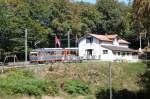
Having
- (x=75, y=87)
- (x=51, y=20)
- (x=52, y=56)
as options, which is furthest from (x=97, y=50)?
(x=75, y=87)

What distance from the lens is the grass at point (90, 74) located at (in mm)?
46188

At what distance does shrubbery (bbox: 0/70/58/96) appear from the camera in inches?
1542

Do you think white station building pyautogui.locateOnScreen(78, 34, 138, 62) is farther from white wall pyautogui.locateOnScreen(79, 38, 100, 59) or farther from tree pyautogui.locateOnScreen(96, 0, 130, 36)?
tree pyautogui.locateOnScreen(96, 0, 130, 36)

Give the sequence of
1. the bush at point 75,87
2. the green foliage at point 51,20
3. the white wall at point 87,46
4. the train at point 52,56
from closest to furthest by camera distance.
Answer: the bush at point 75,87 < the train at point 52,56 < the green foliage at point 51,20 < the white wall at point 87,46

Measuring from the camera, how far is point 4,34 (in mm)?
64438

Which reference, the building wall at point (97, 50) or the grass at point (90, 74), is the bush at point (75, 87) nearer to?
the grass at point (90, 74)

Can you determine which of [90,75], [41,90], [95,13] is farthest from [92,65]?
[95,13]

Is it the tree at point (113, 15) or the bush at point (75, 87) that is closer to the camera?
the bush at point (75, 87)

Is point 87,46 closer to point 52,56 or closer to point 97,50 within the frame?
point 97,50

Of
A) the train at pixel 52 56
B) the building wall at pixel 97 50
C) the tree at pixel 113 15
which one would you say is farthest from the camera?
the tree at pixel 113 15

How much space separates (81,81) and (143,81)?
723 centimetres

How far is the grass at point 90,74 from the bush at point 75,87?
512mm

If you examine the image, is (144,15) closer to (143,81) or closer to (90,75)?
Answer: (143,81)

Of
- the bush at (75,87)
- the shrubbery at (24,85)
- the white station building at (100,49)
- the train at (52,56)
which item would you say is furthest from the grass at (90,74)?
the white station building at (100,49)
